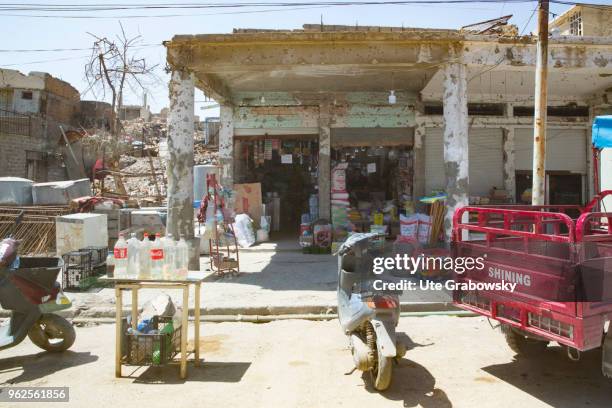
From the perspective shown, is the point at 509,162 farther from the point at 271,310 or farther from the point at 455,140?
the point at 271,310

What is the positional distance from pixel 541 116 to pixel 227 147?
845cm

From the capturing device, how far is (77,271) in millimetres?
8180

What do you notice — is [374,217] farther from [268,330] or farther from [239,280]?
[268,330]

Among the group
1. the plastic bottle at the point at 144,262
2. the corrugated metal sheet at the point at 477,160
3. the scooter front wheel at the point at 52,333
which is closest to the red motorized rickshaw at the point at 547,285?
the plastic bottle at the point at 144,262

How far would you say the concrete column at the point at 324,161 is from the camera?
13133mm

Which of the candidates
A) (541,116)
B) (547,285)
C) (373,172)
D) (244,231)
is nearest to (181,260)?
(547,285)

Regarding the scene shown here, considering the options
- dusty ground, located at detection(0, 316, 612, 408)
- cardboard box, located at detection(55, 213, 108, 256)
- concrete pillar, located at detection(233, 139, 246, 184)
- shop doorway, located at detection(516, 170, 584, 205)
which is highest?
concrete pillar, located at detection(233, 139, 246, 184)

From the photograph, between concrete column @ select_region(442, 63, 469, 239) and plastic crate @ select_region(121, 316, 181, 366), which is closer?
plastic crate @ select_region(121, 316, 181, 366)

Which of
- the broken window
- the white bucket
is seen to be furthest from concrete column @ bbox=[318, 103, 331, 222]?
the broken window

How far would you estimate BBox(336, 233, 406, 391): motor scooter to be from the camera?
393cm

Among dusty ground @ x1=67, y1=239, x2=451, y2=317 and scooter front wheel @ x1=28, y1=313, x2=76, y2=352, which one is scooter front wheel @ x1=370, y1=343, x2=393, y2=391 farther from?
scooter front wheel @ x1=28, y1=313, x2=76, y2=352

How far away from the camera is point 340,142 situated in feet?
43.3

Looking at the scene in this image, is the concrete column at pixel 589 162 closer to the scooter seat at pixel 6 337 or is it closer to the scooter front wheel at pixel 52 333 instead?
the scooter front wheel at pixel 52 333

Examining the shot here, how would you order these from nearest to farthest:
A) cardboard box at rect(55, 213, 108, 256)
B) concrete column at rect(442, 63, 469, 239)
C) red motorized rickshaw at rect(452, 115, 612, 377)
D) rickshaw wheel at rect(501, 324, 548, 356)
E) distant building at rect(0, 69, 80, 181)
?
red motorized rickshaw at rect(452, 115, 612, 377), rickshaw wheel at rect(501, 324, 548, 356), concrete column at rect(442, 63, 469, 239), cardboard box at rect(55, 213, 108, 256), distant building at rect(0, 69, 80, 181)
